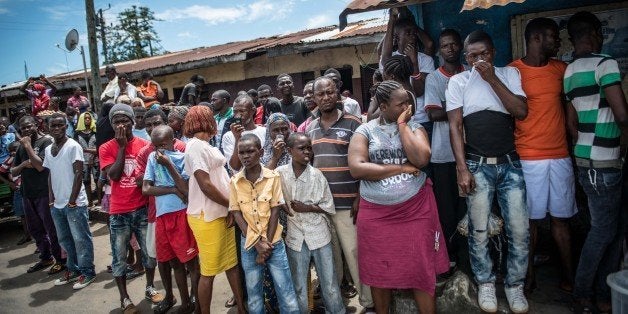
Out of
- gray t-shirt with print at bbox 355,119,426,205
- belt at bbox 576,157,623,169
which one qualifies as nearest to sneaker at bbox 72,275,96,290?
gray t-shirt with print at bbox 355,119,426,205

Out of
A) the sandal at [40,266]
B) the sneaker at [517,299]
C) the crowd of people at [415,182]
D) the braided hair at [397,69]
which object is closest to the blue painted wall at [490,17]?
the crowd of people at [415,182]

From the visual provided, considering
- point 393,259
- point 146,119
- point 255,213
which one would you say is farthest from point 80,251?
point 393,259

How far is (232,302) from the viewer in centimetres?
402

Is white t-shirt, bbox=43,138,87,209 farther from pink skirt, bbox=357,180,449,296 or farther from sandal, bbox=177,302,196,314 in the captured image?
pink skirt, bbox=357,180,449,296

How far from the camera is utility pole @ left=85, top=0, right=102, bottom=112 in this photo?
9.67 metres

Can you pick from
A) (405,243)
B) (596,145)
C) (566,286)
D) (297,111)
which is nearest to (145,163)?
(297,111)

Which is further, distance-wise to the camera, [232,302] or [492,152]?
[232,302]

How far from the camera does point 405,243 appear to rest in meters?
2.76

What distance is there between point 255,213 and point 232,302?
1.54 m

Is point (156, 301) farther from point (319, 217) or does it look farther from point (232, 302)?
point (319, 217)

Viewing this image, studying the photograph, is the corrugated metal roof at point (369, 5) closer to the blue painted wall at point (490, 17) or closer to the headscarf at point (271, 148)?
the headscarf at point (271, 148)

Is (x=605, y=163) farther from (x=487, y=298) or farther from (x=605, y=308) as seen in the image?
(x=487, y=298)

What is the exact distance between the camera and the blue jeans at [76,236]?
4.80m

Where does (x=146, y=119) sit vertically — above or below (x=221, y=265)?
above
